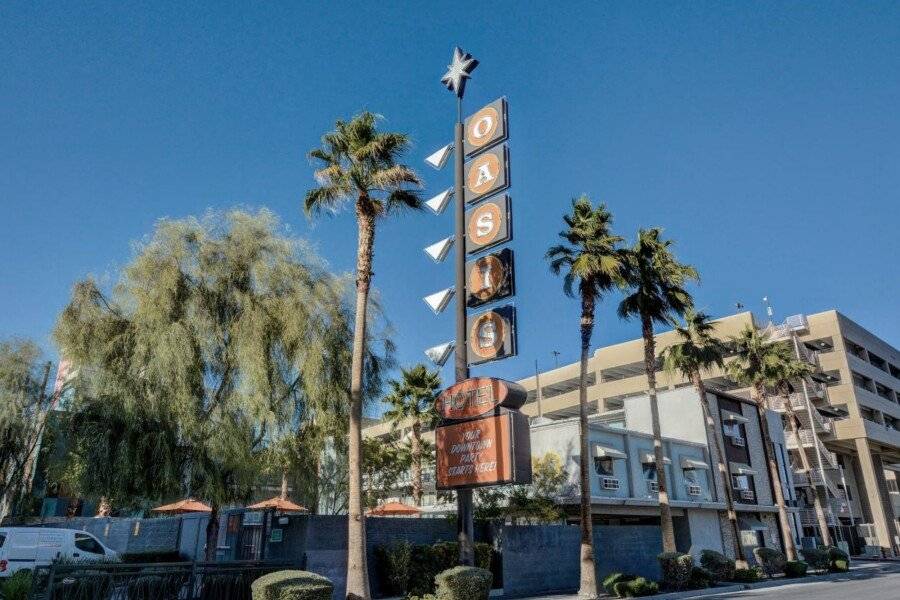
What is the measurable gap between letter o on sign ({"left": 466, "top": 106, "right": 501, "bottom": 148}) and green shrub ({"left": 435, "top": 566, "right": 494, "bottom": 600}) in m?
11.2

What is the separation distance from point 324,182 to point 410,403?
820 inches

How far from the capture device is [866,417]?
57.9 m

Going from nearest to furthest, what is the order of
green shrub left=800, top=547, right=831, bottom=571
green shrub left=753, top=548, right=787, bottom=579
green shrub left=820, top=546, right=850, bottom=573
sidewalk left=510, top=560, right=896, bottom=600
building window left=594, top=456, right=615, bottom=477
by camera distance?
1. sidewalk left=510, top=560, right=896, bottom=600
2. building window left=594, top=456, right=615, bottom=477
3. green shrub left=753, top=548, right=787, bottom=579
4. green shrub left=800, top=547, right=831, bottom=571
5. green shrub left=820, top=546, right=850, bottom=573

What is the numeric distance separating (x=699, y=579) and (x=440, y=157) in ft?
62.9

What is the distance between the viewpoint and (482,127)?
18.1 m

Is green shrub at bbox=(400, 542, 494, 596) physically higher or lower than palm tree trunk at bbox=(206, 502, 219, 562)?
lower

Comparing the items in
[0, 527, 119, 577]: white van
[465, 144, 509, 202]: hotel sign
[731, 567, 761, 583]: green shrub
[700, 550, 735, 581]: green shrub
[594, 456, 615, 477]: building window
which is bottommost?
[731, 567, 761, 583]: green shrub

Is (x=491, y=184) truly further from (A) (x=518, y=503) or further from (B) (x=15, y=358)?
(B) (x=15, y=358)

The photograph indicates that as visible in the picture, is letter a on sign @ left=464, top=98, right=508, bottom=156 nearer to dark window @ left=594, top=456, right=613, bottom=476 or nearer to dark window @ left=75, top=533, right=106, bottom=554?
dark window @ left=594, top=456, right=613, bottom=476

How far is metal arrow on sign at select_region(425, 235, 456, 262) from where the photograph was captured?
675 inches

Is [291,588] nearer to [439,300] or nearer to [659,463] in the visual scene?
[439,300]

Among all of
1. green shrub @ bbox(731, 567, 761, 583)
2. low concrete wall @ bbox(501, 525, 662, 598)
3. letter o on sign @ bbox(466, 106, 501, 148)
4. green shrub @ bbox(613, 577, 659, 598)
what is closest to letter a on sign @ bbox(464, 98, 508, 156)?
letter o on sign @ bbox(466, 106, 501, 148)

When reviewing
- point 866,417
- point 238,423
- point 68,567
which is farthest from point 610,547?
point 866,417

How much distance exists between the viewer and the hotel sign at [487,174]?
1688 cm
